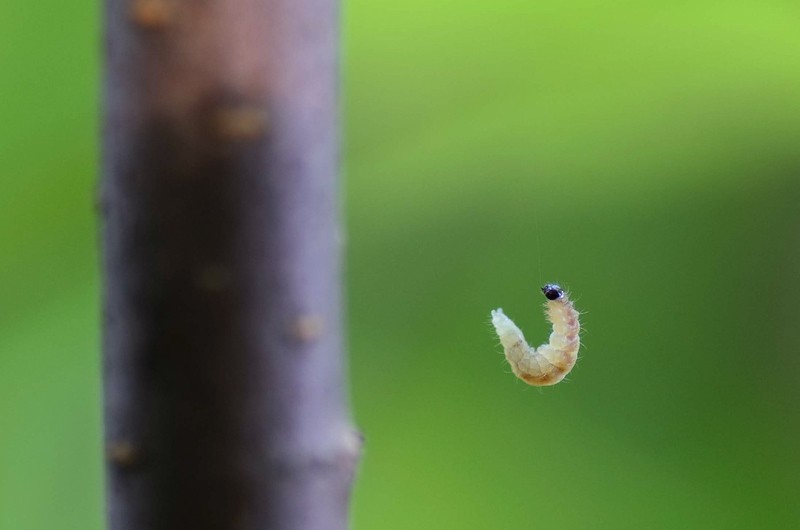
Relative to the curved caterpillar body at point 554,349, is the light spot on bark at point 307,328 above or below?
below

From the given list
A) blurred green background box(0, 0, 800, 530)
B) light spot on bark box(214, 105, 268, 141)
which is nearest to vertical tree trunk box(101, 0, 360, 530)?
light spot on bark box(214, 105, 268, 141)

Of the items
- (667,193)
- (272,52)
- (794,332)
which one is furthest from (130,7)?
(794,332)

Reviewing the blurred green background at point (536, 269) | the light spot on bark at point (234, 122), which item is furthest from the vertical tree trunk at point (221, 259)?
the blurred green background at point (536, 269)

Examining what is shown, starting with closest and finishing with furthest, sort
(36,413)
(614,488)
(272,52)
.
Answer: (272,52) < (36,413) < (614,488)

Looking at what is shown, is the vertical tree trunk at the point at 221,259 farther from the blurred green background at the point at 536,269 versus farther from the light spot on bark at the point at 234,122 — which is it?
the blurred green background at the point at 536,269

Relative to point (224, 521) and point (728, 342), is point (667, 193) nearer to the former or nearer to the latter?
point (728, 342)

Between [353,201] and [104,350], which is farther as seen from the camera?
[353,201]
